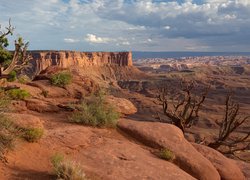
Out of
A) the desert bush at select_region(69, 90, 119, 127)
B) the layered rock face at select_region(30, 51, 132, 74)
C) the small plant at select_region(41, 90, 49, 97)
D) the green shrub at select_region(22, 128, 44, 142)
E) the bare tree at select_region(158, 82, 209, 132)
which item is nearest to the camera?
the green shrub at select_region(22, 128, 44, 142)

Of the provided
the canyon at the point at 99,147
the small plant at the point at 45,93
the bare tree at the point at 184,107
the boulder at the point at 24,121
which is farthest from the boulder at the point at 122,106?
the boulder at the point at 24,121

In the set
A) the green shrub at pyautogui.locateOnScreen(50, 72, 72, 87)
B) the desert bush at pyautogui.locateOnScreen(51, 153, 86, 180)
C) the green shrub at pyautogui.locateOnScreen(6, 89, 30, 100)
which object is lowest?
the desert bush at pyautogui.locateOnScreen(51, 153, 86, 180)

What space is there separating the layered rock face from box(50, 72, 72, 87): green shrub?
85607 millimetres

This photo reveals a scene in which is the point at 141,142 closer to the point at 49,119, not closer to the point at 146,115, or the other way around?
the point at 49,119

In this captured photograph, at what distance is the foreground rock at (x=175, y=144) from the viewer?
1130 centimetres

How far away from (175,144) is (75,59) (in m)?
131

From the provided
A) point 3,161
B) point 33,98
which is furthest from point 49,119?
point 3,161

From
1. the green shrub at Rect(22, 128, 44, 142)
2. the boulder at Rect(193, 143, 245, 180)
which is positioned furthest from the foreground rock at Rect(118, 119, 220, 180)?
the green shrub at Rect(22, 128, 44, 142)

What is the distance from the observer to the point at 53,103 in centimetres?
1535

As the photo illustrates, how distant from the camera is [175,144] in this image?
12.1 metres

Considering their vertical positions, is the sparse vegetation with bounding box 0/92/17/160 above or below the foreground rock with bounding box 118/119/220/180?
above

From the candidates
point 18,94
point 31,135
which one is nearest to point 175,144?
point 31,135

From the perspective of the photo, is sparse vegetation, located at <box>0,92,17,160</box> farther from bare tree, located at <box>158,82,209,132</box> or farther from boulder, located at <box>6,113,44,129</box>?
bare tree, located at <box>158,82,209,132</box>

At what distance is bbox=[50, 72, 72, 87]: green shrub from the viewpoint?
18812 mm
